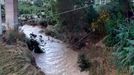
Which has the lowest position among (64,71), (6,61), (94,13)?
(64,71)

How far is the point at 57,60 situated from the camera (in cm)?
873

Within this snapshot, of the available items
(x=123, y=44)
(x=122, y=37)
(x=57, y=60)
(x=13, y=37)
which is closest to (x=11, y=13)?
(x=13, y=37)

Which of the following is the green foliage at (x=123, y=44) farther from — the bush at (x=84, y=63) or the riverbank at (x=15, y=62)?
the riverbank at (x=15, y=62)

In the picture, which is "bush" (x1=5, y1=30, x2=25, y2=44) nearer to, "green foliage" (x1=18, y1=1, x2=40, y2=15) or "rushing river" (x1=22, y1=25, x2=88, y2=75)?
"rushing river" (x1=22, y1=25, x2=88, y2=75)

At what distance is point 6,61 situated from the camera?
6.62 metres

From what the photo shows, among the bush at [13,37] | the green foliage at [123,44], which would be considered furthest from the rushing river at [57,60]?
the green foliage at [123,44]

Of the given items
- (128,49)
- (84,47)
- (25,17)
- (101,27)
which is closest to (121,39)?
(128,49)

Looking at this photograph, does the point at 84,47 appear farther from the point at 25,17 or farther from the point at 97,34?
the point at 25,17

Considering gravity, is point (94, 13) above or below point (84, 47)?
above

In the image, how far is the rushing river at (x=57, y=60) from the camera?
25.0 feet

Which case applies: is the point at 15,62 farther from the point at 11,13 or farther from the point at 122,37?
the point at 11,13

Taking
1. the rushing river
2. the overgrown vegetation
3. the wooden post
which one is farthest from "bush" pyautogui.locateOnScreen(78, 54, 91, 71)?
the wooden post

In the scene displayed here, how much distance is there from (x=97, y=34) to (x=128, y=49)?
3.70 metres

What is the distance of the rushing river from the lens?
763 centimetres
